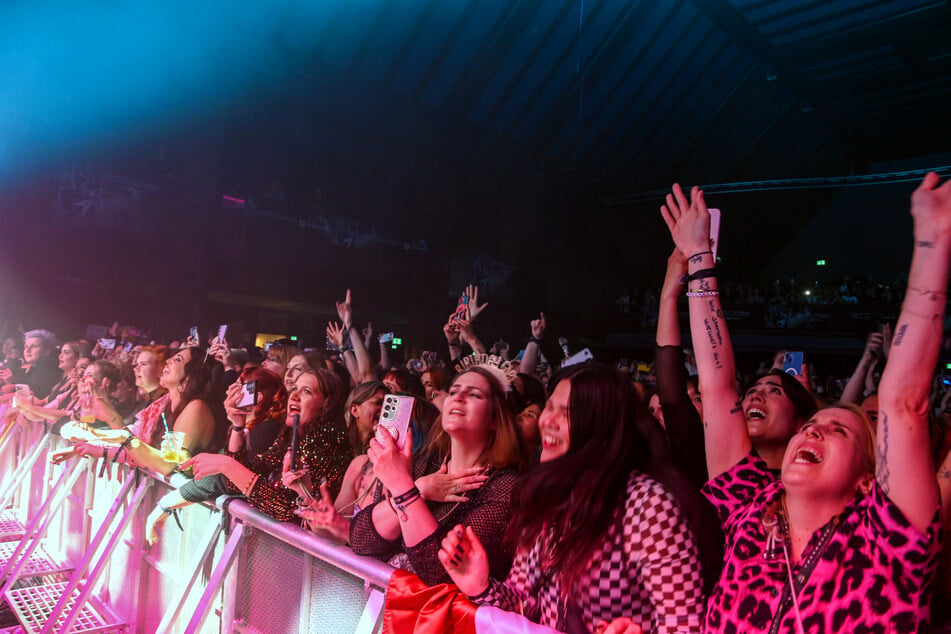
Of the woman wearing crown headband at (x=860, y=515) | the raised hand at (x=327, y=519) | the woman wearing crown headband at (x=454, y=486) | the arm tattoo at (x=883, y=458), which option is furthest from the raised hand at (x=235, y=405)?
the arm tattoo at (x=883, y=458)

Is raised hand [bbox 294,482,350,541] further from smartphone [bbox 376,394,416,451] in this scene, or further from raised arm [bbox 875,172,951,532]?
raised arm [bbox 875,172,951,532]

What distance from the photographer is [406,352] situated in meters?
13.9

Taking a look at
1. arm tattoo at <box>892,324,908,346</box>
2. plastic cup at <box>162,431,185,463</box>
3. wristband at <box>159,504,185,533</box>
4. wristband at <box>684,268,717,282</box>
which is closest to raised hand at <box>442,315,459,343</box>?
plastic cup at <box>162,431,185,463</box>

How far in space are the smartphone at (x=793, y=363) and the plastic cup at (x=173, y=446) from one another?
9.23 feet

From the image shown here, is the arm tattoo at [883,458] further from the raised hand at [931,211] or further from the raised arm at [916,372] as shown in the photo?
the raised hand at [931,211]

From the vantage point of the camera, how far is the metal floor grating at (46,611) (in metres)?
3.07

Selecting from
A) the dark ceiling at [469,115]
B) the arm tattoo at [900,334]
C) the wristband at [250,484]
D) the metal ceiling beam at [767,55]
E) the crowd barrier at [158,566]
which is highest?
the metal ceiling beam at [767,55]

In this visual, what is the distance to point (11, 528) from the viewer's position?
4633mm

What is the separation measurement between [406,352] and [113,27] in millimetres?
7605

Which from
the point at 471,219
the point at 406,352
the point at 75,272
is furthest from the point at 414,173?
the point at 75,272

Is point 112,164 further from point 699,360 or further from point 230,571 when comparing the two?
point 699,360

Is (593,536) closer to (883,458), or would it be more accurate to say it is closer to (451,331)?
(883,458)

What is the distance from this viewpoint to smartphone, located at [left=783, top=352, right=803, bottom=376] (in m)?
2.86

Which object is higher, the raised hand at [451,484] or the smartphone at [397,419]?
the smartphone at [397,419]
